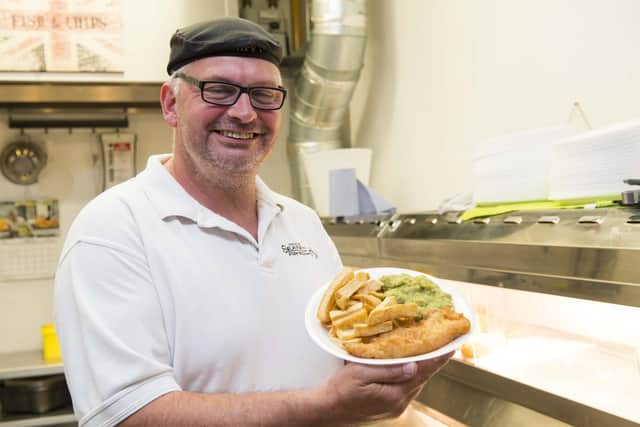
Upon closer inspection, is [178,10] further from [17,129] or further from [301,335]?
[301,335]

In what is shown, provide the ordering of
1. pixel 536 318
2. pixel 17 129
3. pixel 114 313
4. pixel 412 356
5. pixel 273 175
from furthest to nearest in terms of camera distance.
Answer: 1. pixel 273 175
2. pixel 17 129
3. pixel 536 318
4. pixel 114 313
5. pixel 412 356

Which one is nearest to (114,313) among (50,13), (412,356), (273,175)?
(412,356)

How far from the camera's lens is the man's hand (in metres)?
0.96

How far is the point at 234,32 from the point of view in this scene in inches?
50.2

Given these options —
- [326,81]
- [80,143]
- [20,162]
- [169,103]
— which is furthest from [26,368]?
[169,103]

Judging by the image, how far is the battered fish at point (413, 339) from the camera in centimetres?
95

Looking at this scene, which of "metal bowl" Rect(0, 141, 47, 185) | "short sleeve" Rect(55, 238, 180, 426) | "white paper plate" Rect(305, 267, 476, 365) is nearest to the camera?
"white paper plate" Rect(305, 267, 476, 365)

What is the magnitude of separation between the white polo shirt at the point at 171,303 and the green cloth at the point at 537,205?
41cm

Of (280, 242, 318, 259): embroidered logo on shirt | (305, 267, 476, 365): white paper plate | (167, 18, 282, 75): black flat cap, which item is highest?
(167, 18, 282, 75): black flat cap

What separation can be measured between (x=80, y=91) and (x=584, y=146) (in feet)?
8.08

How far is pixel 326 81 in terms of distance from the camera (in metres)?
2.85

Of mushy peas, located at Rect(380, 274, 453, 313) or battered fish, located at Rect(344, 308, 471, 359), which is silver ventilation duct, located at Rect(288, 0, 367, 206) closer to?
mushy peas, located at Rect(380, 274, 453, 313)

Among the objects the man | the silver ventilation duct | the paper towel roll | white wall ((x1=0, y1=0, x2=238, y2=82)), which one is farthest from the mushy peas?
white wall ((x1=0, y1=0, x2=238, y2=82))

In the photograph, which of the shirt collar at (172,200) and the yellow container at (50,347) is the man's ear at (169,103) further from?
the yellow container at (50,347)
